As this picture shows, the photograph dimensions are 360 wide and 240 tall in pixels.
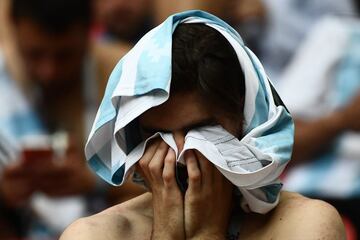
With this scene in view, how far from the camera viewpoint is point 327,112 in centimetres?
422

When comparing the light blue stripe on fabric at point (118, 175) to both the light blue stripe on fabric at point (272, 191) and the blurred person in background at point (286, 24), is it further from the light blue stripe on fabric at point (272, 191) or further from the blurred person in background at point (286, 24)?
the blurred person in background at point (286, 24)

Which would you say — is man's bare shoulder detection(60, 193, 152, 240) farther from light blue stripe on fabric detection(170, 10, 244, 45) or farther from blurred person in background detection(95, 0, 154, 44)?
blurred person in background detection(95, 0, 154, 44)

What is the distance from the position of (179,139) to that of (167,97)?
0.32ft

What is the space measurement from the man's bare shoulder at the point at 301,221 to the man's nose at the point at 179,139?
0.27 m

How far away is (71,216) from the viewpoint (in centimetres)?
405

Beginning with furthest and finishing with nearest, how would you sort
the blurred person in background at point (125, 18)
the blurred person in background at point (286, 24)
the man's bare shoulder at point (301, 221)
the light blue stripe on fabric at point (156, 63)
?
the blurred person in background at point (125, 18), the blurred person in background at point (286, 24), the man's bare shoulder at point (301, 221), the light blue stripe on fabric at point (156, 63)

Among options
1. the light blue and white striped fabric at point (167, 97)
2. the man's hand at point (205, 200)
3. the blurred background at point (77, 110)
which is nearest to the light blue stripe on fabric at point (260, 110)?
the light blue and white striped fabric at point (167, 97)

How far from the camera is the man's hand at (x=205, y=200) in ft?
7.20

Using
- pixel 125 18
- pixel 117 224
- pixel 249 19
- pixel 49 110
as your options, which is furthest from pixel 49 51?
pixel 117 224

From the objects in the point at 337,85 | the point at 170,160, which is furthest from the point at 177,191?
the point at 337,85

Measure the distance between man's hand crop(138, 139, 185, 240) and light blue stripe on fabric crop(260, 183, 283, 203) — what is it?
6.9 inches

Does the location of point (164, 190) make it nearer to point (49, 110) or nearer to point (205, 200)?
point (205, 200)

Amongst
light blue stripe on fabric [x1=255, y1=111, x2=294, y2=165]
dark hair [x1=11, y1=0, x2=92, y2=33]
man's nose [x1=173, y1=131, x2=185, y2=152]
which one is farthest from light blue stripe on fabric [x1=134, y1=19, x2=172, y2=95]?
dark hair [x1=11, y1=0, x2=92, y2=33]

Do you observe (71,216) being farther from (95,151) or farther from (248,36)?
(95,151)
